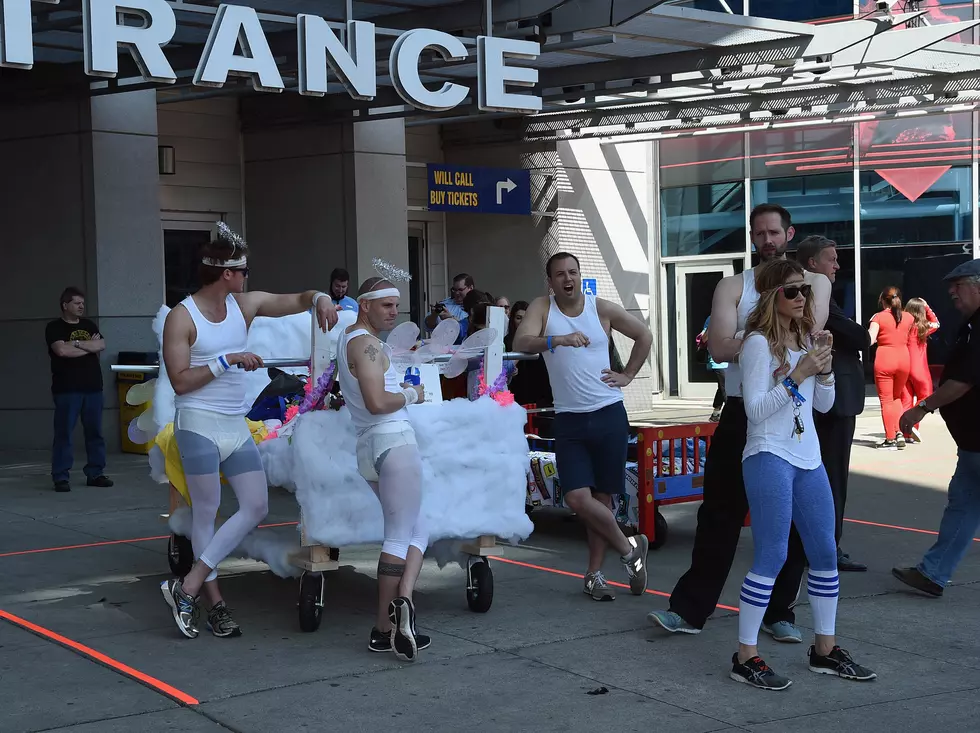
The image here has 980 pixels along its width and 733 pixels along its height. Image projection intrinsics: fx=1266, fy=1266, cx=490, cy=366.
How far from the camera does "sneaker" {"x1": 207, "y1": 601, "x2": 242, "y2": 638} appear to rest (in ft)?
20.3

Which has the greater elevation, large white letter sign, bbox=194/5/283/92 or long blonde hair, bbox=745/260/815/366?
large white letter sign, bbox=194/5/283/92

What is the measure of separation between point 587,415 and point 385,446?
5.02 feet

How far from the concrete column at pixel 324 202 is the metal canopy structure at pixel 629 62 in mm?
431

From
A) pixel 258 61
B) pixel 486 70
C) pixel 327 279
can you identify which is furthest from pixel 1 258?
pixel 486 70

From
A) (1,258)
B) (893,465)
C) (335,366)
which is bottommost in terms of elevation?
(893,465)

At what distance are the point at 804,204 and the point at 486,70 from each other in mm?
10121

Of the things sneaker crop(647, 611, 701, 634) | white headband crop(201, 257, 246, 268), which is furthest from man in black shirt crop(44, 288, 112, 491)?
sneaker crop(647, 611, 701, 634)

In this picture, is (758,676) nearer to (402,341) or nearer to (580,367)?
(580,367)

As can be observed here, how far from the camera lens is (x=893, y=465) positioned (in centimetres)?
1296

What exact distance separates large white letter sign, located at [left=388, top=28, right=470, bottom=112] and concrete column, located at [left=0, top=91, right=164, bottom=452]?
4.24 meters

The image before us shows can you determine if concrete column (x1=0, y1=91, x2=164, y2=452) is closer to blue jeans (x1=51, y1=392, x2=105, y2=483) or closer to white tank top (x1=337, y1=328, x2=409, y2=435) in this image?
blue jeans (x1=51, y1=392, x2=105, y2=483)

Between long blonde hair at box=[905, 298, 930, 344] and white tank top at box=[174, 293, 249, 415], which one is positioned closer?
white tank top at box=[174, 293, 249, 415]

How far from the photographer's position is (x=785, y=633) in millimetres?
5992

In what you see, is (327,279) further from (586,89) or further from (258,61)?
(258,61)
